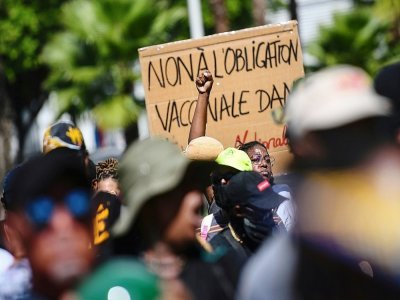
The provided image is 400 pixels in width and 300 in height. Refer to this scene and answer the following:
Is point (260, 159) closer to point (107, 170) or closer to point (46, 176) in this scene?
point (107, 170)

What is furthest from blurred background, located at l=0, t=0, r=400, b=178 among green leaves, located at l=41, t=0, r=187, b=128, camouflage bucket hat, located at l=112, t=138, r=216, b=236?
camouflage bucket hat, located at l=112, t=138, r=216, b=236

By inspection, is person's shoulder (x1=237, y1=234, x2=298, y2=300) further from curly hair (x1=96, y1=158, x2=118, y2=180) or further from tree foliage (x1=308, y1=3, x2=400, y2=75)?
tree foliage (x1=308, y1=3, x2=400, y2=75)

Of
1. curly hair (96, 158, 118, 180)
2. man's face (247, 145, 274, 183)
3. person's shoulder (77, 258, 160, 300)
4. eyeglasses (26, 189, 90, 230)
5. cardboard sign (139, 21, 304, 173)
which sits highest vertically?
eyeglasses (26, 189, 90, 230)

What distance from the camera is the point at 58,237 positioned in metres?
2.98

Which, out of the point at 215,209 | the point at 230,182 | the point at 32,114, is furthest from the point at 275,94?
the point at 32,114

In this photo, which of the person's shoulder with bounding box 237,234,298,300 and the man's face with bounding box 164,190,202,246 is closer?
the person's shoulder with bounding box 237,234,298,300

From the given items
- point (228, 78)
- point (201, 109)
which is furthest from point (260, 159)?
point (228, 78)

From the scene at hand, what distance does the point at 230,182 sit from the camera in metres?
4.61

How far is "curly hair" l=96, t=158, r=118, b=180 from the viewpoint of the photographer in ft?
19.6

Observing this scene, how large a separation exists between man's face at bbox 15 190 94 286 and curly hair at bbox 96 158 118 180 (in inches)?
111

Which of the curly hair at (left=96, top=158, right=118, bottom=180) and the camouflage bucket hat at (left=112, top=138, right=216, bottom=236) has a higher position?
the camouflage bucket hat at (left=112, top=138, right=216, bottom=236)

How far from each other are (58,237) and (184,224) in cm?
38

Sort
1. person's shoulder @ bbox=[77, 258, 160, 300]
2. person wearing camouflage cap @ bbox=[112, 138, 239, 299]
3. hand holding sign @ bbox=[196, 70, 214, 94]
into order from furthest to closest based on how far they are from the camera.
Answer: hand holding sign @ bbox=[196, 70, 214, 94], person wearing camouflage cap @ bbox=[112, 138, 239, 299], person's shoulder @ bbox=[77, 258, 160, 300]

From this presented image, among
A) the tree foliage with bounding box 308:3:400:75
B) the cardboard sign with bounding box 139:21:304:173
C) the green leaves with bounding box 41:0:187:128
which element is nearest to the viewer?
the cardboard sign with bounding box 139:21:304:173
